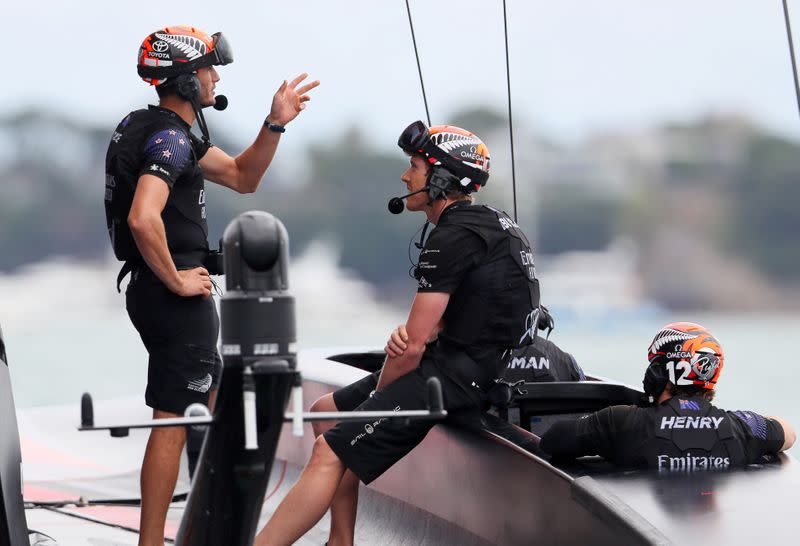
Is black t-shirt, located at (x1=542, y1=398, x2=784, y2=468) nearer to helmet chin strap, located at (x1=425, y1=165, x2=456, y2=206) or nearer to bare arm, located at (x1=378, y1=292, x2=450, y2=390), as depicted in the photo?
bare arm, located at (x1=378, y1=292, x2=450, y2=390)

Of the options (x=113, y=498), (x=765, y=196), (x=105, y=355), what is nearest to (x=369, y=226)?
(x=105, y=355)

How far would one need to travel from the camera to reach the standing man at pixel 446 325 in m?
2.84

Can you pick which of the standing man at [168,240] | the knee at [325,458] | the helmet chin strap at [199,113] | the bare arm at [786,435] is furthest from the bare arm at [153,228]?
the bare arm at [786,435]

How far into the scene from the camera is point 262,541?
2.89m

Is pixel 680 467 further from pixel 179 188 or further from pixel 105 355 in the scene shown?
pixel 105 355

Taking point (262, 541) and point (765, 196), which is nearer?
point (262, 541)

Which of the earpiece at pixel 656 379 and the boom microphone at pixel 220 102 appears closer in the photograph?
the earpiece at pixel 656 379

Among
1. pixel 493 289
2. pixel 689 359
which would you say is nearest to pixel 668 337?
pixel 689 359

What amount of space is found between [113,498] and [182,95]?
1580mm

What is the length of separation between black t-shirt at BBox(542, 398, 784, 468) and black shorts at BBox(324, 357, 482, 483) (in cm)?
37

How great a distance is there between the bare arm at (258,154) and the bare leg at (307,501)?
779mm

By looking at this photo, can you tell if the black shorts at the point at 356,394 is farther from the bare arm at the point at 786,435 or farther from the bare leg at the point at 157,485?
the bare arm at the point at 786,435

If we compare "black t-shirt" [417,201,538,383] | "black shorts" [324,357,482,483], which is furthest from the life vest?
"black shorts" [324,357,482,483]

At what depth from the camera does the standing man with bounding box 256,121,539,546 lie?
2.84 m
